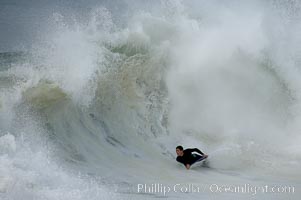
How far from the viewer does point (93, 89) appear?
10.6m

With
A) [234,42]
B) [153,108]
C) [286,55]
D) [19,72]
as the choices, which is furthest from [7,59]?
[286,55]

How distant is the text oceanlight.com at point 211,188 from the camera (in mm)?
7059

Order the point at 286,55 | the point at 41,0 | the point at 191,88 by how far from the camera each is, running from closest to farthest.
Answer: the point at 191,88
the point at 286,55
the point at 41,0

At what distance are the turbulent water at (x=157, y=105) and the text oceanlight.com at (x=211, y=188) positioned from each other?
5 centimetres

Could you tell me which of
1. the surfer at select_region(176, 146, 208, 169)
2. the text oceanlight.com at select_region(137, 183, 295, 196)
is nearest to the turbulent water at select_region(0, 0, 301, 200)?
the text oceanlight.com at select_region(137, 183, 295, 196)

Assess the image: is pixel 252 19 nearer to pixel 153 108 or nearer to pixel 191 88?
pixel 191 88

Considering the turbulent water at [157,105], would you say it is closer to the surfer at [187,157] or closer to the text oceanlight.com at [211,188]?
the text oceanlight.com at [211,188]

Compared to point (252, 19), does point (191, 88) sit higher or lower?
lower

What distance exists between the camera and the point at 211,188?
7.30 metres

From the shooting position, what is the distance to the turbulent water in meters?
7.32

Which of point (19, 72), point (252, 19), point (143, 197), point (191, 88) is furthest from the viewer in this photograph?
point (252, 19)

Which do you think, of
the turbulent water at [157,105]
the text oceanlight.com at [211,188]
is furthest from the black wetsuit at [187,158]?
the text oceanlight.com at [211,188]

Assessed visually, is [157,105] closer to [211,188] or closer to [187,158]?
[187,158]

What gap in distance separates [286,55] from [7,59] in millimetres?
8332
